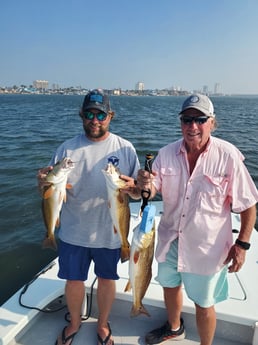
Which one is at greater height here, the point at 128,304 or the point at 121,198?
the point at 121,198

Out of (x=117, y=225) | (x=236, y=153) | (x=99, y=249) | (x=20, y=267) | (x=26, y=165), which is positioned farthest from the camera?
(x=26, y=165)

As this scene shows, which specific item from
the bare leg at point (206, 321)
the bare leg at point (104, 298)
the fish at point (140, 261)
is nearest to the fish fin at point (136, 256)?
the fish at point (140, 261)

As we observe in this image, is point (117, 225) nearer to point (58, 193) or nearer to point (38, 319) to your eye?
point (58, 193)

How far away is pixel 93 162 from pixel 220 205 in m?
1.31

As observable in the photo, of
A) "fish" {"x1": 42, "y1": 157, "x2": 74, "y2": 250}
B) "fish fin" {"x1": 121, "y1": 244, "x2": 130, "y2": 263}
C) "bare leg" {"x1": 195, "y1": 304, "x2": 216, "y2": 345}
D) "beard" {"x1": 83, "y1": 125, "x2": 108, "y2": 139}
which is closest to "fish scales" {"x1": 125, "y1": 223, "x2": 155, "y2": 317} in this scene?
"fish fin" {"x1": 121, "y1": 244, "x2": 130, "y2": 263}

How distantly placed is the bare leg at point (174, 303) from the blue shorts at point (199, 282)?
0.60 feet

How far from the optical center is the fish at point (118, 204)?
2.80 m

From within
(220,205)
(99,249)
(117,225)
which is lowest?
(99,249)

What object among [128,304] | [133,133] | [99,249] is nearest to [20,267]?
[128,304]

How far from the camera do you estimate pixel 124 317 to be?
393 cm

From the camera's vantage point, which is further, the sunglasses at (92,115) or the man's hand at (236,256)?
the sunglasses at (92,115)

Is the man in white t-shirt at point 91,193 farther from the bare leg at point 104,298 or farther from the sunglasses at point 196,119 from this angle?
the sunglasses at point 196,119

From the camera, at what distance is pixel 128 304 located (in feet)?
12.6

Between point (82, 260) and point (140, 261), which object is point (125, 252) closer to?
point (140, 261)
